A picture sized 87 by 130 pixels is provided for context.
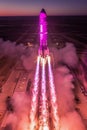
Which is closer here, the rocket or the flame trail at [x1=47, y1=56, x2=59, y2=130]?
the flame trail at [x1=47, y1=56, x2=59, y2=130]

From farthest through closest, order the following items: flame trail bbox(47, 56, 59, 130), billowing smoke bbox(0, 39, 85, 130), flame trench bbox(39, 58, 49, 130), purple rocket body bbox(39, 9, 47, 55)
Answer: purple rocket body bbox(39, 9, 47, 55)
flame trail bbox(47, 56, 59, 130)
billowing smoke bbox(0, 39, 85, 130)
flame trench bbox(39, 58, 49, 130)

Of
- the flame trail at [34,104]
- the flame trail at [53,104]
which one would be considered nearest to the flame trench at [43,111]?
the flame trail at [34,104]

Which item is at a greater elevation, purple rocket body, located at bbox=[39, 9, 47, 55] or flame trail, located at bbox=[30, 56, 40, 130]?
purple rocket body, located at bbox=[39, 9, 47, 55]

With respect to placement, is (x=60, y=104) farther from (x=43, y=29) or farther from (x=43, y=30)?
(x=43, y=29)

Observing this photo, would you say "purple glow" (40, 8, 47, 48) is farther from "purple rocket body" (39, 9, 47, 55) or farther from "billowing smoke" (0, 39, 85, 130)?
"billowing smoke" (0, 39, 85, 130)

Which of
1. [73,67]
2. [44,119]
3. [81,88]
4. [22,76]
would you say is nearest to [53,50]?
[73,67]

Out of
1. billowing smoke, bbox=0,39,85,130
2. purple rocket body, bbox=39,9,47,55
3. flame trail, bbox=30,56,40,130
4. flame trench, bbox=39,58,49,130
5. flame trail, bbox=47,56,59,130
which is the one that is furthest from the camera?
purple rocket body, bbox=39,9,47,55

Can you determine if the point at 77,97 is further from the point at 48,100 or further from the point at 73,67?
the point at 73,67

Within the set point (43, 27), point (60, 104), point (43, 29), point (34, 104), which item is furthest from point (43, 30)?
point (60, 104)

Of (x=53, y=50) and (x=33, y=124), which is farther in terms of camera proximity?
(x=53, y=50)

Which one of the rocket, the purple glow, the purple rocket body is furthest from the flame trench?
the purple glow

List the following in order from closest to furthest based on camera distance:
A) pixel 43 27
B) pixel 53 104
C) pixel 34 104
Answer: pixel 53 104 < pixel 34 104 < pixel 43 27
